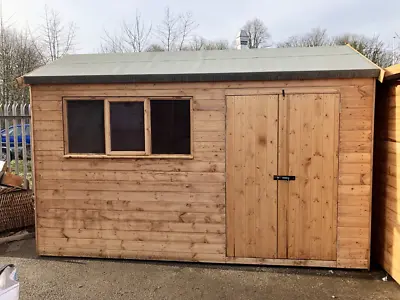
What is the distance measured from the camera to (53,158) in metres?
4.38

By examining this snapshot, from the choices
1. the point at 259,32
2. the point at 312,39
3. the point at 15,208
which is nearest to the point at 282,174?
the point at 15,208

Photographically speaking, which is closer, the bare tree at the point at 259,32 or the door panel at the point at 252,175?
the door panel at the point at 252,175

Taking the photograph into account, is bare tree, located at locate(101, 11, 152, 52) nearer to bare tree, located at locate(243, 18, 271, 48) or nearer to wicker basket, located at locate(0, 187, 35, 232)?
bare tree, located at locate(243, 18, 271, 48)

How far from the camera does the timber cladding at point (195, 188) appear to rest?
3.95 metres

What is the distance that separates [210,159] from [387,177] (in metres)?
2.07

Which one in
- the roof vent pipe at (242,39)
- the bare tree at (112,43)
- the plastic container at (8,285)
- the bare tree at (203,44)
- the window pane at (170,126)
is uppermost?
the bare tree at (112,43)

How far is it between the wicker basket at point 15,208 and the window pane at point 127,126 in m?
2.17

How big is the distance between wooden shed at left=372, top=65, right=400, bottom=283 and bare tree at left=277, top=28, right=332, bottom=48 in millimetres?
12642

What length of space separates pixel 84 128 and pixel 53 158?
0.57 metres

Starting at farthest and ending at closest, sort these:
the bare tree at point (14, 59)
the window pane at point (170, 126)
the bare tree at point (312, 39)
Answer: the bare tree at point (312, 39), the bare tree at point (14, 59), the window pane at point (170, 126)

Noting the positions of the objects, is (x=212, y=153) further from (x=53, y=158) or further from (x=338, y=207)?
(x=53, y=158)

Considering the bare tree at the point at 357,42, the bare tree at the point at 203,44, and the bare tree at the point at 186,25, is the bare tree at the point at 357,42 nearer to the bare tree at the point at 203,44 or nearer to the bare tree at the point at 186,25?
the bare tree at the point at 203,44

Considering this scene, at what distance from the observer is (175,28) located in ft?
58.0

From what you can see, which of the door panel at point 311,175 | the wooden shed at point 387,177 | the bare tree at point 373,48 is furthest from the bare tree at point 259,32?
the door panel at point 311,175
